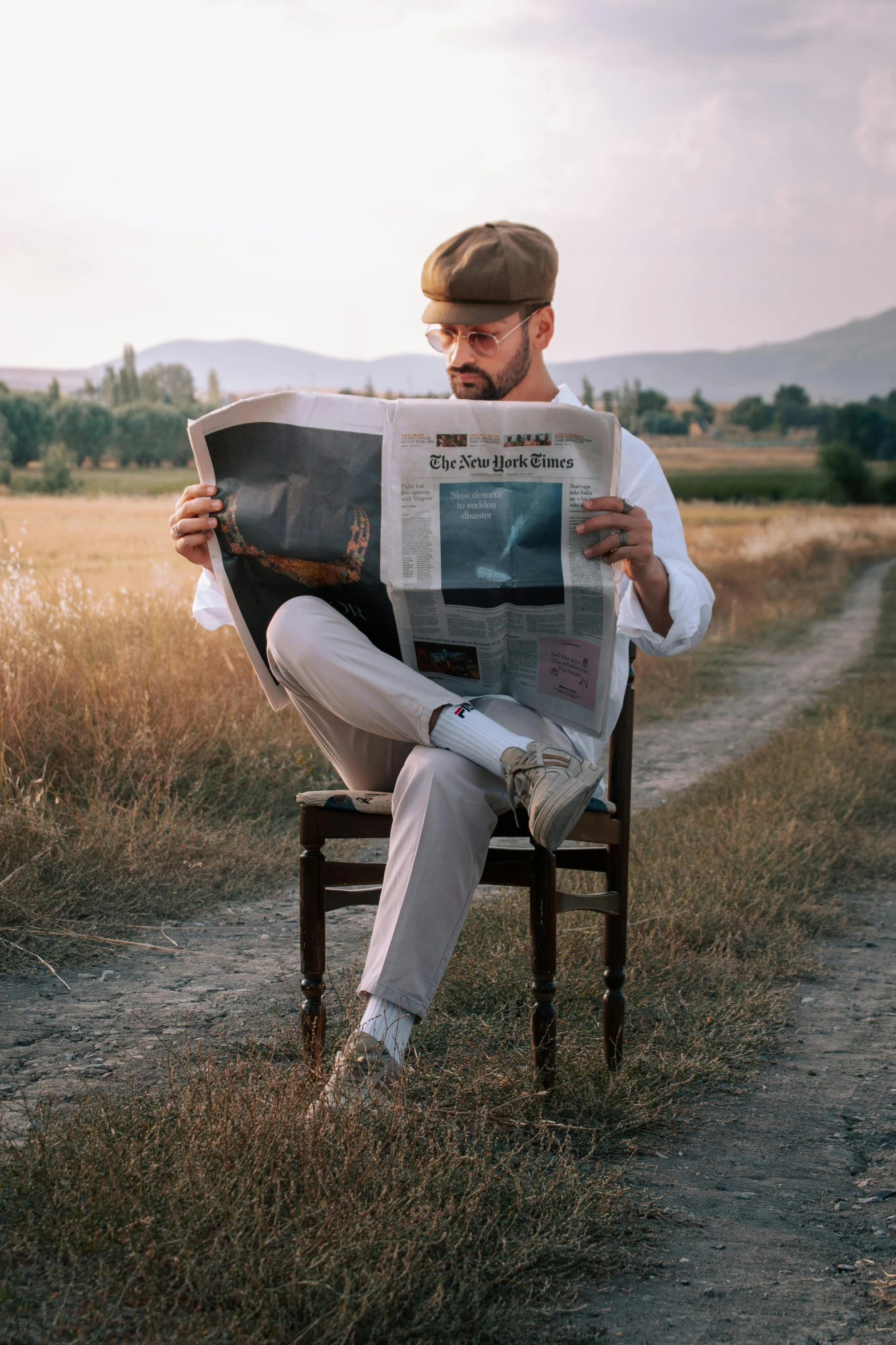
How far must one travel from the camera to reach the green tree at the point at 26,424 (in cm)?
1000

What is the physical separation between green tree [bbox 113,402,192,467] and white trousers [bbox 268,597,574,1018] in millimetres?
8096

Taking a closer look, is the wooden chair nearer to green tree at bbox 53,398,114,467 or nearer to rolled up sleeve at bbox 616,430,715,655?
rolled up sleeve at bbox 616,430,715,655

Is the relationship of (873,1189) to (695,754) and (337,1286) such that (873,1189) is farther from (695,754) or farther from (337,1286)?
(695,754)

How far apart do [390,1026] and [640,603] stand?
3.27 feet

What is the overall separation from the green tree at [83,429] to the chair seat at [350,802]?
9.13 m

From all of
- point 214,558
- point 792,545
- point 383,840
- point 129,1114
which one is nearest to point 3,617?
point 383,840

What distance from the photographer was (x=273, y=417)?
2.17 metres

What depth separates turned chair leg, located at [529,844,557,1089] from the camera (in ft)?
7.32

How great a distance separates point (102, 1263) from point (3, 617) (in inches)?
140

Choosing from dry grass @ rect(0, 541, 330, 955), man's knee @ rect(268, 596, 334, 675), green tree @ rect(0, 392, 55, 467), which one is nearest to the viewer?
man's knee @ rect(268, 596, 334, 675)

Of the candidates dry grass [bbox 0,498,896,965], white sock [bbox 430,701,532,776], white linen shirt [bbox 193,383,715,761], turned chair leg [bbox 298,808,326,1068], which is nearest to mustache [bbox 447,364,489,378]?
white linen shirt [bbox 193,383,715,761]

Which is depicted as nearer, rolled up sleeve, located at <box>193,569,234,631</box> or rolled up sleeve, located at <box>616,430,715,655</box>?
rolled up sleeve, located at <box>616,430,715,655</box>

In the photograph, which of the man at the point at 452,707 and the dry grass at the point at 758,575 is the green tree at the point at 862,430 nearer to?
the dry grass at the point at 758,575

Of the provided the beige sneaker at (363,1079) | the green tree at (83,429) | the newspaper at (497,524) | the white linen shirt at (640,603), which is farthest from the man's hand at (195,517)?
the green tree at (83,429)
